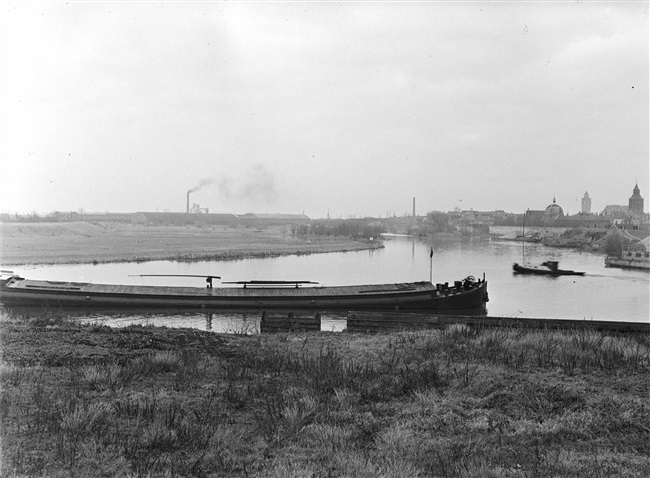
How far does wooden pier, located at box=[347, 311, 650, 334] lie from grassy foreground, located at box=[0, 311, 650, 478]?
4065 mm

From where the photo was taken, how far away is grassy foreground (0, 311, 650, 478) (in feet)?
14.9

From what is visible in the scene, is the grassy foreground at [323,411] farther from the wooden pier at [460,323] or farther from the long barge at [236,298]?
the long barge at [236,298]

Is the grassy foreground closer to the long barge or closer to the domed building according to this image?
the long barge

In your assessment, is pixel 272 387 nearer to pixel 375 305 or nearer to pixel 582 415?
pixel 582 415

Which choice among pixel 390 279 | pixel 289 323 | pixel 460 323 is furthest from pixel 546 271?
pixel 289 323

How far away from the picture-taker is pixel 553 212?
564ft

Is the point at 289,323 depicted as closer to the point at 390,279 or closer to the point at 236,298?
the point at 236,298

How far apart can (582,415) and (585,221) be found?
6294 inches

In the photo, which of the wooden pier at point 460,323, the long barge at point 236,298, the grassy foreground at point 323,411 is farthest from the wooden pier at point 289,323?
the long barge at point 236,298

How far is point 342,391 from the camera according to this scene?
6.63m

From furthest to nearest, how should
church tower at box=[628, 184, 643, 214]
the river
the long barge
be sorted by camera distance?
church tower at box=[628, 184, 643, 214] < the long barge < the river

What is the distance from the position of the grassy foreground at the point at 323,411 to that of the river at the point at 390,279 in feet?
30.8

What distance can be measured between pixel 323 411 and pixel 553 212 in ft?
604

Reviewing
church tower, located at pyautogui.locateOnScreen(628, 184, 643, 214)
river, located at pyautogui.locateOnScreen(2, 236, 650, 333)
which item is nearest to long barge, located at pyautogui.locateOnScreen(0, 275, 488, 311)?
river, located at pyautogui.locateOnScreen(2, 236, 650, 333)
